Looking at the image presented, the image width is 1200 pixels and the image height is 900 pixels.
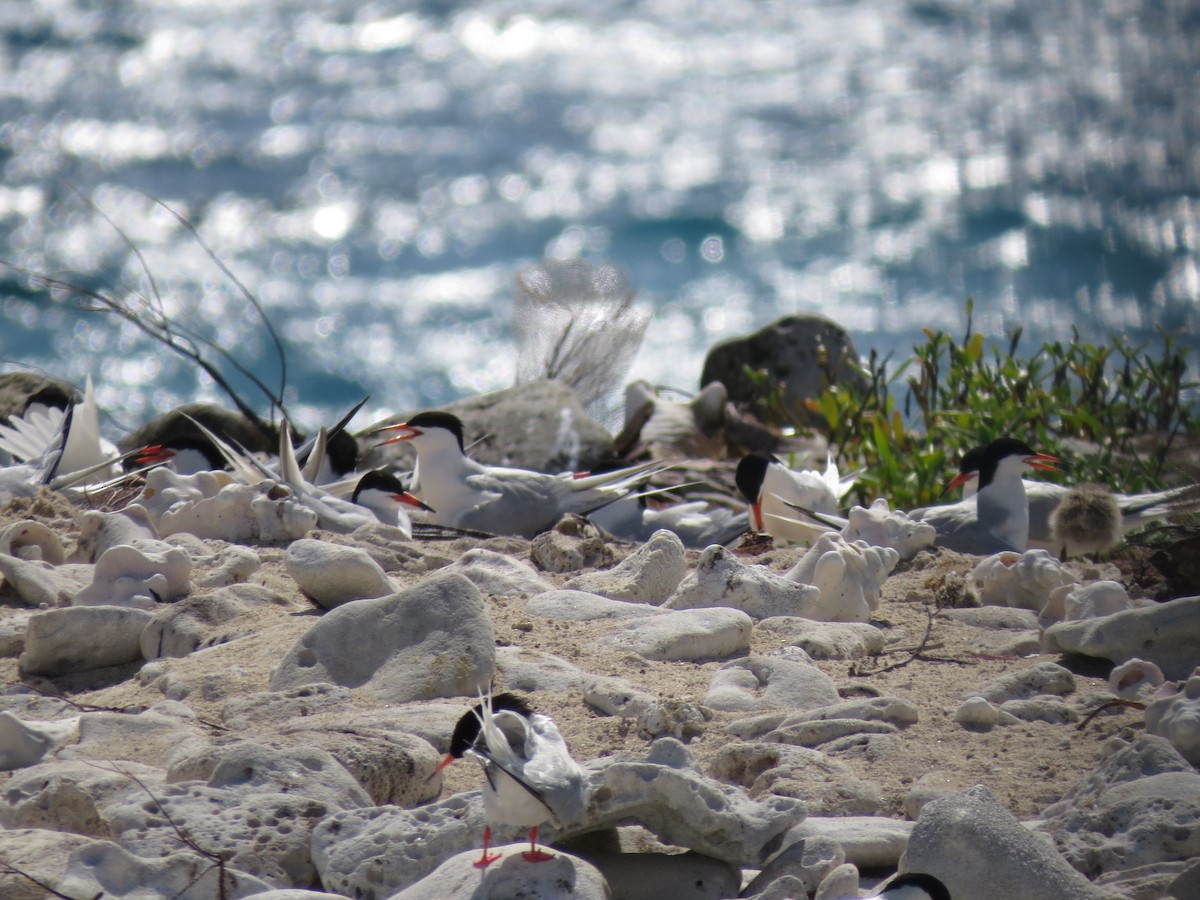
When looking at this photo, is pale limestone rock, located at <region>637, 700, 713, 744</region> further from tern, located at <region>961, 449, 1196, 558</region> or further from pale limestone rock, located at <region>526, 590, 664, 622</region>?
tern, located at <region>961, 449, 1196, 558</region>

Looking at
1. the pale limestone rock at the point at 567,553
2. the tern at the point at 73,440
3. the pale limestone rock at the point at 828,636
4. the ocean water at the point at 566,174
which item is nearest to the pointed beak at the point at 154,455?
the tern at the point at 73,440

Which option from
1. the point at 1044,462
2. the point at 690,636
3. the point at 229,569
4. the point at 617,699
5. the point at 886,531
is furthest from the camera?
the point at 1044,462

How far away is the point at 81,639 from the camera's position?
3285 millimetres

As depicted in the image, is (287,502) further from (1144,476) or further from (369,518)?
(1144,476)

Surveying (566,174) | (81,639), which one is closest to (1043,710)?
(81,639)

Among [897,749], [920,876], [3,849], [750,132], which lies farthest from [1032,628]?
[750,132]

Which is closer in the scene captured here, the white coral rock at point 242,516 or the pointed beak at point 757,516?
the white coral rock at point 242,516

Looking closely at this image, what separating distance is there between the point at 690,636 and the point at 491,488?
258cm

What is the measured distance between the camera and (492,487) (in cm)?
589

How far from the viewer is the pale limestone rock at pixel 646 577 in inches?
157

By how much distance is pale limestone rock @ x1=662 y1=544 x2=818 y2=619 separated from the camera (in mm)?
3791

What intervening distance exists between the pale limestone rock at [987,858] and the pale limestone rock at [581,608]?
145cm

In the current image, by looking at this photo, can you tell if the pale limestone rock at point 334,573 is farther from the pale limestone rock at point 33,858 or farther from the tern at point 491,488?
the tern at point 491,488

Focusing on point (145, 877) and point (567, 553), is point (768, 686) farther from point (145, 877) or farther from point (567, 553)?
point (145, 877)
